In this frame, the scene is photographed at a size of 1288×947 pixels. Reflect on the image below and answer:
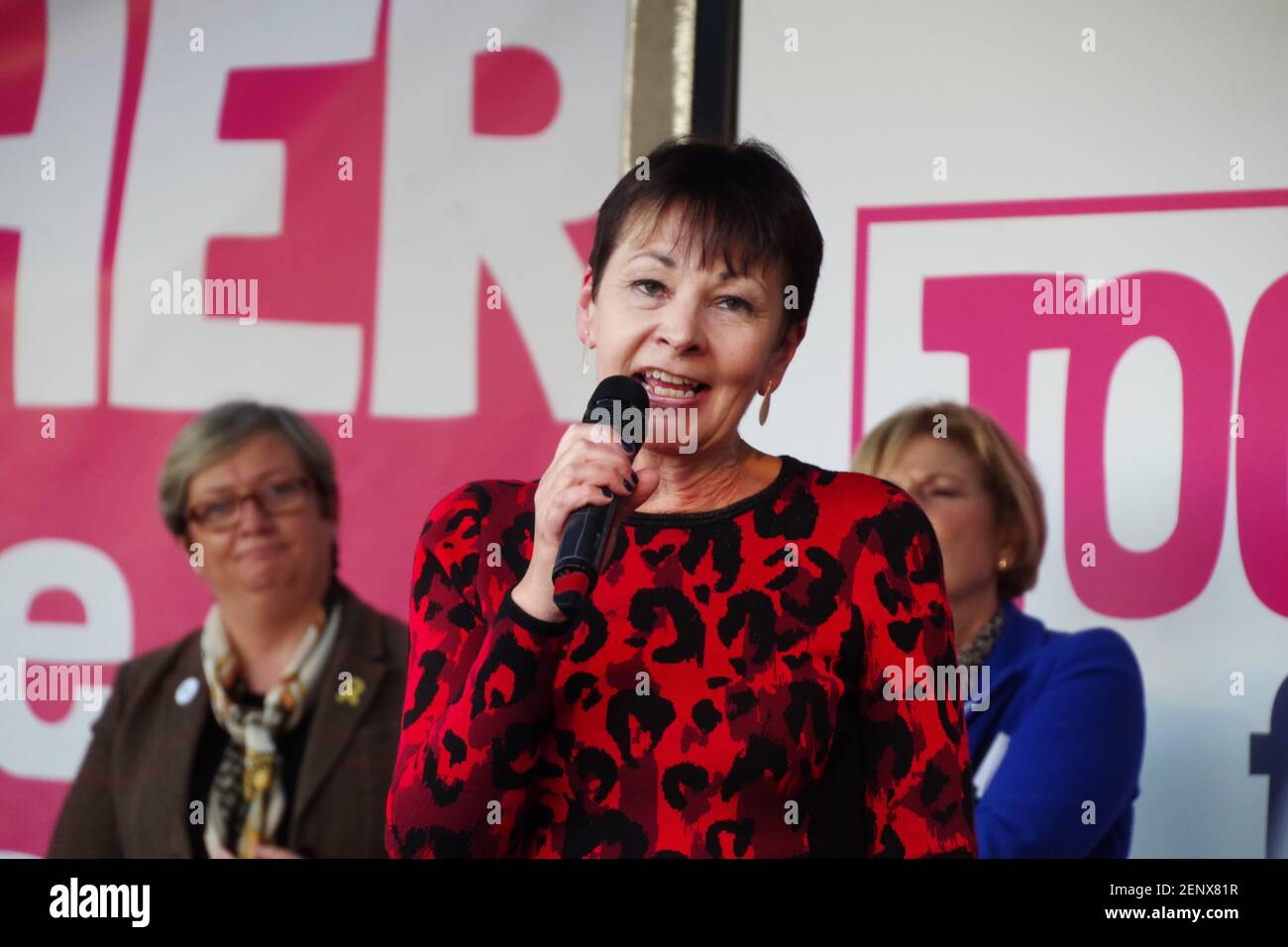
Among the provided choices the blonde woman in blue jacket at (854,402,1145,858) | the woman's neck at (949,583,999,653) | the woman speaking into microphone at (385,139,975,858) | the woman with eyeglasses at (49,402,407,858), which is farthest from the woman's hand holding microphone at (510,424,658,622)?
the woman's neck at (949,583,999,653)

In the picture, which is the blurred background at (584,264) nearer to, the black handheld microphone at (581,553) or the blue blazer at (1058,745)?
the blue blazer at (1058,745)

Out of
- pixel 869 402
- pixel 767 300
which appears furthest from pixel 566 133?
pixel 767 300

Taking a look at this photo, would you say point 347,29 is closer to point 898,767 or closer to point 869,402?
point 869,402

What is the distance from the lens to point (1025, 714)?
8.71 ft

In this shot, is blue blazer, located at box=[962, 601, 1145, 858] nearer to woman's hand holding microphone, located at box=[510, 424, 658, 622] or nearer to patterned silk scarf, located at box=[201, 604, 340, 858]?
patterned silk scarf, located at box=[201, 604, 340, 858]

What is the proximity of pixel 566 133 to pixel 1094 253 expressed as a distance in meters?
0.98

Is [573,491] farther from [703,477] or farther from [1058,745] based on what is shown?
[1058,745]

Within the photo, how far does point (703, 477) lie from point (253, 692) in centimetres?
151

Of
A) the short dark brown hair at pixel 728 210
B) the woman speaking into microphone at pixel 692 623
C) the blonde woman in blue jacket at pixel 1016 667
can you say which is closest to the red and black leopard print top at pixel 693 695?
the woman speaking into microphone at pixel 692 623

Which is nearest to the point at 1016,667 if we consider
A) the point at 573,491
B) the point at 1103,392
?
the point at 1103,392

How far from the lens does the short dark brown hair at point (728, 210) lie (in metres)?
1.54

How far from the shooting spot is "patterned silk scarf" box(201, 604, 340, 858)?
8.67 ft

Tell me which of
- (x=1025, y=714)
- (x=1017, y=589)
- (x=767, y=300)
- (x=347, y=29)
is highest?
(x=347, y=29)
